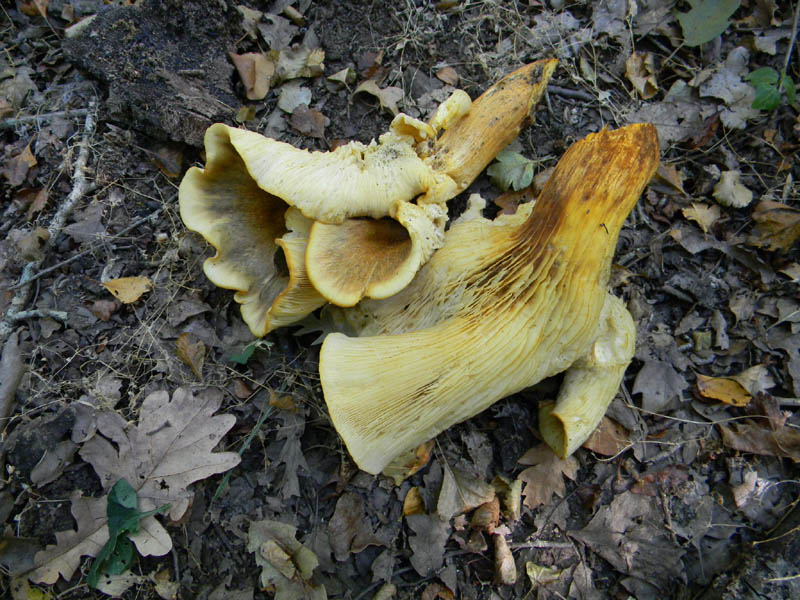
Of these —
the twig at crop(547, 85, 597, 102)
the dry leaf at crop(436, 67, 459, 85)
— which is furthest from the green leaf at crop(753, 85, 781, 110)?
the dry leaf at crop(436, 67, 459, 85)

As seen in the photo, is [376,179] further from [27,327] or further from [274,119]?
[27,327]

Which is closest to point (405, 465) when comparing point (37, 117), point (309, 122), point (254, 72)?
point (309, 122)

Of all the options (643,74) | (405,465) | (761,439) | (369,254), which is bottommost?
(761,439)

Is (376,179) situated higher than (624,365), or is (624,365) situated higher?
(376,179)

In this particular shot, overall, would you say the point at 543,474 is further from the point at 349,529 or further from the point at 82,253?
the point at 82,253

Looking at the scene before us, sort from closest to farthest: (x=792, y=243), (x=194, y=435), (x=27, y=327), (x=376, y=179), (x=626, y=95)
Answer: (x=376, y=179)
(x=194, y=435)
(x=27, y=327)
(x=792, y=243)
(x=626, y=95)

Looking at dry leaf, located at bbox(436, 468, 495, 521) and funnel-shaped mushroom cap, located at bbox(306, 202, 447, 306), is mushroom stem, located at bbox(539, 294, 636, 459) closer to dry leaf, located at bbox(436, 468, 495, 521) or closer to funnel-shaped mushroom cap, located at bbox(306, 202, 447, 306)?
dry leaf, located at bbox(436, 468, 495, 521)

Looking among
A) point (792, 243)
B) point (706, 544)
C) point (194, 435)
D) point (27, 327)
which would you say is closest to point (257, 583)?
point (194, 435)
